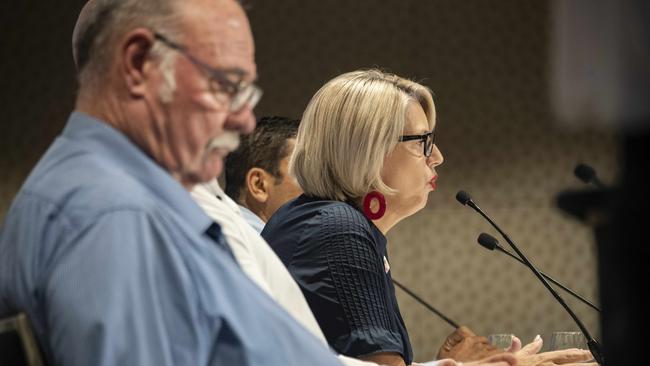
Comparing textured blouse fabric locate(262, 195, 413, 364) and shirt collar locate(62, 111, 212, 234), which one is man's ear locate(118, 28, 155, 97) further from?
textured blouse fabric locate(262, 195, 413, 364)

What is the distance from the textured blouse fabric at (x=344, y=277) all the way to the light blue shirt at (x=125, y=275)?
2.16 feet

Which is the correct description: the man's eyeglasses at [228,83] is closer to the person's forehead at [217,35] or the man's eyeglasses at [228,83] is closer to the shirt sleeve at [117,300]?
the person's forehead at [217,35]

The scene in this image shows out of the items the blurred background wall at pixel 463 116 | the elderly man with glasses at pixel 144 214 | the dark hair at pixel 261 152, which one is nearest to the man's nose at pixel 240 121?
the elderly man with glasses at pixel 144 214

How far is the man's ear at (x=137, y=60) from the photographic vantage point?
97cm

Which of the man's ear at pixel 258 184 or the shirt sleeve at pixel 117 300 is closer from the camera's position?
the shirt sleeve at pixel 117 300

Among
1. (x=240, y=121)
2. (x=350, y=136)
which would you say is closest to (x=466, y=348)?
(x=350, y=136)

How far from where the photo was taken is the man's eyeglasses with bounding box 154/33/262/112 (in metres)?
0.97

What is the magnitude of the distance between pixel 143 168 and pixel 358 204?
0.99 meters

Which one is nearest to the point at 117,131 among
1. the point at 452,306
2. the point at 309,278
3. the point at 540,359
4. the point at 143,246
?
the point at 143,246

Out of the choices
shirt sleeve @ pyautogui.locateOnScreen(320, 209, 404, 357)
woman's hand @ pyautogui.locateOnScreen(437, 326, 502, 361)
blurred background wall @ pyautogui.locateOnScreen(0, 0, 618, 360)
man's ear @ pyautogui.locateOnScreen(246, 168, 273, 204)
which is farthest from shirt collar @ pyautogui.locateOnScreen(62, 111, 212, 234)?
blurred background wall @ pyautogui.locateOnScreen(0, 0, 618, 360)

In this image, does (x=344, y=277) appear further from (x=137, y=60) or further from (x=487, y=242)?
(x=137, y=60)

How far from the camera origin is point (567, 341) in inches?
75.4

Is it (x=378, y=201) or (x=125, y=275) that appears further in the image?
(x=378, y=201)

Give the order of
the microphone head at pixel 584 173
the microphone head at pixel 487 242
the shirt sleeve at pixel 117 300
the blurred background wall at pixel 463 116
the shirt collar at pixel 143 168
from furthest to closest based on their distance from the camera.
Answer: the blurred background wall at pixel 463 116, the microphone head at pixel 487 242, the microphone head at pixel 584 173, the shirt collar at pixel 143 168, the shirt sleeve at pixel 117 300
